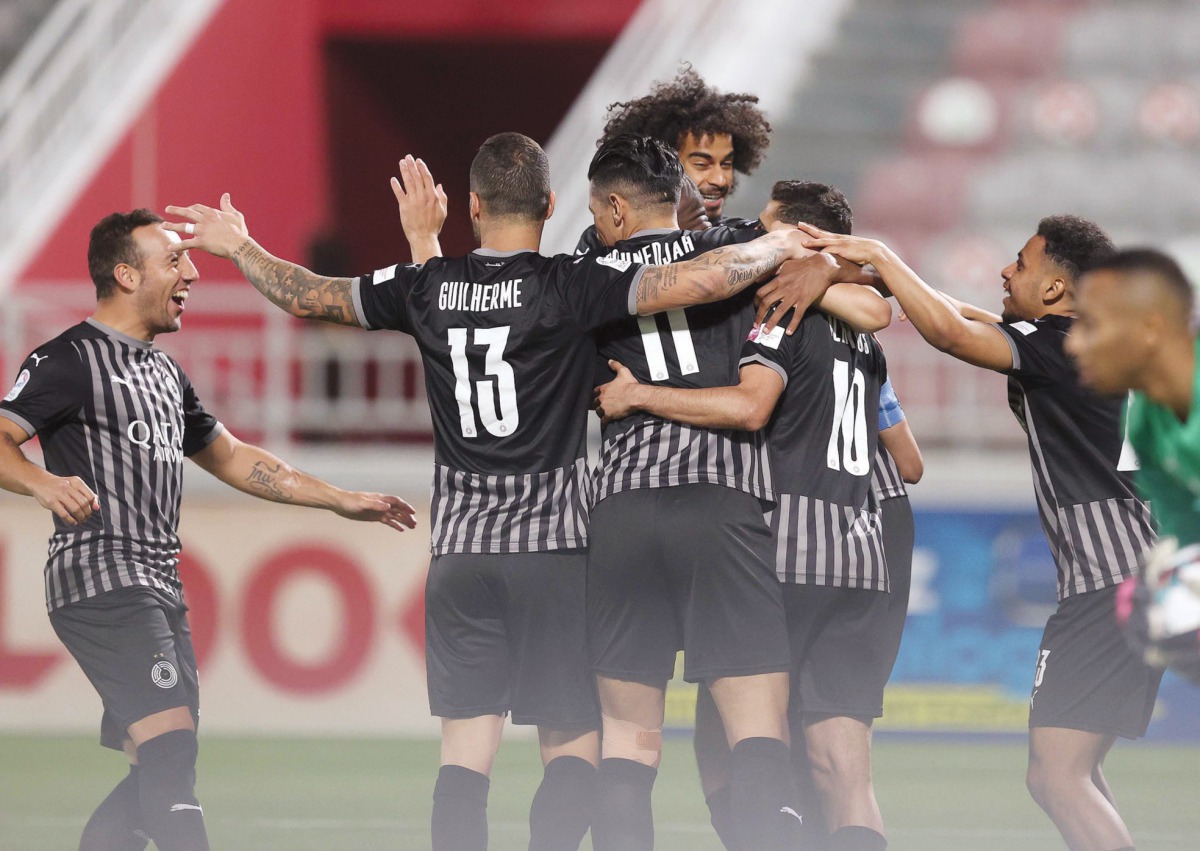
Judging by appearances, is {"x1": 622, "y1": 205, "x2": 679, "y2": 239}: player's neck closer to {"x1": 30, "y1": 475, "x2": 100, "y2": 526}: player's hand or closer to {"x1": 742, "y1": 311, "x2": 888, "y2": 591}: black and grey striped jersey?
{"x1": 742, "y1": 311, "x2": 888, "y2": 591}: black and grey striped jersey

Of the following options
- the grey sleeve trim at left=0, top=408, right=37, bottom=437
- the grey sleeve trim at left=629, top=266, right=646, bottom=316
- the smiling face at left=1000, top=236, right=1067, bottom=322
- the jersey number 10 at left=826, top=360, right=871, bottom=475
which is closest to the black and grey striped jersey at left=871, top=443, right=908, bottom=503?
the jersey number 10 at left=826, top=360, right=871, bottom=475

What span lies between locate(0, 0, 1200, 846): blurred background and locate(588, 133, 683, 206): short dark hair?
16.7 ft

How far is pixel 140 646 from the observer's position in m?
4.68

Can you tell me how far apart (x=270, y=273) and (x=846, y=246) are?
1684 mm

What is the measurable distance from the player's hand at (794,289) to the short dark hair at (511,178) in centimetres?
69

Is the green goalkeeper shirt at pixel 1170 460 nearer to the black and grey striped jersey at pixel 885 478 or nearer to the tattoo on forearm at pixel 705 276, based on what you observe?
the tattoo on forearm at pixel 705 276

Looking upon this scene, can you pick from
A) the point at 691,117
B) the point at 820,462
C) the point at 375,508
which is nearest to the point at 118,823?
the point at 375,508

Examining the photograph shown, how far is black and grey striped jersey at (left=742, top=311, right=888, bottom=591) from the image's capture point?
458 cm

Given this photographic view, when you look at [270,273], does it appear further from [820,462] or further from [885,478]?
[885,478]

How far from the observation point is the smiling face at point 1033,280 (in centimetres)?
462

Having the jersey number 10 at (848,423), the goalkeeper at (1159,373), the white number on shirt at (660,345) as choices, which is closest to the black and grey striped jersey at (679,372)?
the white number on shirt at (660,345)

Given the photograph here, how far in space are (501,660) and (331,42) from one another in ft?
36.9

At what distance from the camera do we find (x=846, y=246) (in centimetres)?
448

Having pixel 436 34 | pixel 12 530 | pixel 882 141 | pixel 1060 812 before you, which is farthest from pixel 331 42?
pixel 1060 812
